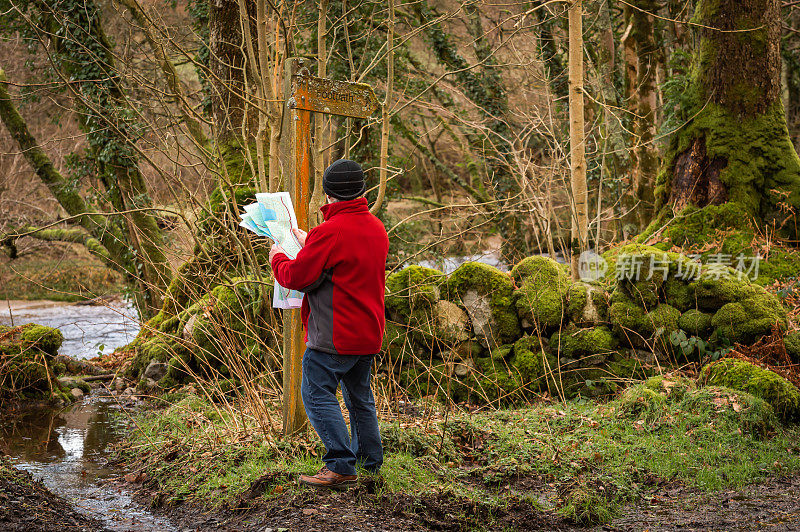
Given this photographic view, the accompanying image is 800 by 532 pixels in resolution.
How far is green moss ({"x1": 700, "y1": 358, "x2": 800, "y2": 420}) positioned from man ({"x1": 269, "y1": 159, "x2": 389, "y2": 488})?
11.5 ft

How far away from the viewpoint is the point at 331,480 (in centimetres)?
402

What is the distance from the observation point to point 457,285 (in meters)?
7.51

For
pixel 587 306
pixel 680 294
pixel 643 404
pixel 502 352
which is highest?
pixel 680 294

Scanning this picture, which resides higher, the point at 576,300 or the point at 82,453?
the point at 576,300

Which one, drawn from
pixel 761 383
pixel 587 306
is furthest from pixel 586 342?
pixel 761 383

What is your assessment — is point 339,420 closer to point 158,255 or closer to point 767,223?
point 767,223

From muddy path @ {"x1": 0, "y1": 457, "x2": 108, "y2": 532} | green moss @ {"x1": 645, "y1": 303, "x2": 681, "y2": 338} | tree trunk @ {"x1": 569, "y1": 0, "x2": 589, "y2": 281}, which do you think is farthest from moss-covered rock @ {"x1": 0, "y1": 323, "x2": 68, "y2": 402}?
green moss @ {"x1": 645, "y1": 303, "x2": 681, "y2": 338}

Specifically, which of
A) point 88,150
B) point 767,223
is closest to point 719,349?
point 767,223

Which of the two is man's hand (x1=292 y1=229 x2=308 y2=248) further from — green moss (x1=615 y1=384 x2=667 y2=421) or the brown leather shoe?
green moss (x1=615 y1=384 x2=667 y2=421)

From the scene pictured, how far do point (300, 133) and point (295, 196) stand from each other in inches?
16.0

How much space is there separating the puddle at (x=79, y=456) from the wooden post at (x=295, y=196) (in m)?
1.06

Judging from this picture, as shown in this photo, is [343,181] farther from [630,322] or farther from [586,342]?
[630,322]

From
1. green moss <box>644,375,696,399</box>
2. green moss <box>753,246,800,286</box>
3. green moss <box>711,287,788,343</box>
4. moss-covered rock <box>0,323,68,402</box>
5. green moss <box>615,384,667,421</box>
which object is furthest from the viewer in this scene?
moss-covered rock <box>0,323,68,402</box>

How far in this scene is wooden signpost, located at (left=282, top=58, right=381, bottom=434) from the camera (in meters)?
4.38
